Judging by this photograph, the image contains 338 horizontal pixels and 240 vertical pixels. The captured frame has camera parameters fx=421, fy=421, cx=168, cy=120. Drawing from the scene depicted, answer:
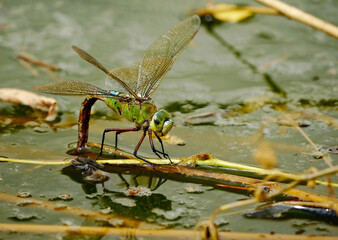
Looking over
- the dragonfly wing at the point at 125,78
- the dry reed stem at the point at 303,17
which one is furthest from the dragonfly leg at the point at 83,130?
the dry reed stem at the point at 303,17

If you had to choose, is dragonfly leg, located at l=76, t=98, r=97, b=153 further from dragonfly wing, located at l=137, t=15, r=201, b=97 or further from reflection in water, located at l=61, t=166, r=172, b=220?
dragonfly wing, located at l=137, t=15, r=201, b=97

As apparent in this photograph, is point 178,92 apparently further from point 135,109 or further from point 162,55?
point 135,109

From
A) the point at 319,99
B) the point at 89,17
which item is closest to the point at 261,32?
the point at 319,99

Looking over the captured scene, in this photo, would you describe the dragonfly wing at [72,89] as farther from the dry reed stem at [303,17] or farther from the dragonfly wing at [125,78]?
the dry reed stem at [303,17]

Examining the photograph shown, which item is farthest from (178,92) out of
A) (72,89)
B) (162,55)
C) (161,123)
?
(72,89)

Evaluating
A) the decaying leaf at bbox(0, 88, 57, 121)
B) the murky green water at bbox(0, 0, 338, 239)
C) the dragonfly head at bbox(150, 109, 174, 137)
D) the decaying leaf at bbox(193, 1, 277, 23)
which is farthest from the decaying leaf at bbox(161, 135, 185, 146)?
the decaying leaf at bbox(193, 1, 277, 23)

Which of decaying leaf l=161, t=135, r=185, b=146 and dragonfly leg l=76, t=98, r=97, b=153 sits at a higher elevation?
dragonfly leg l=76, t=98, r=97, b=153

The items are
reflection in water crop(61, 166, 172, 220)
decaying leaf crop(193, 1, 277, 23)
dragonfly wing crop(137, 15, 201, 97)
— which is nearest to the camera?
reflection in water crop(61, 166, 172, 220)
